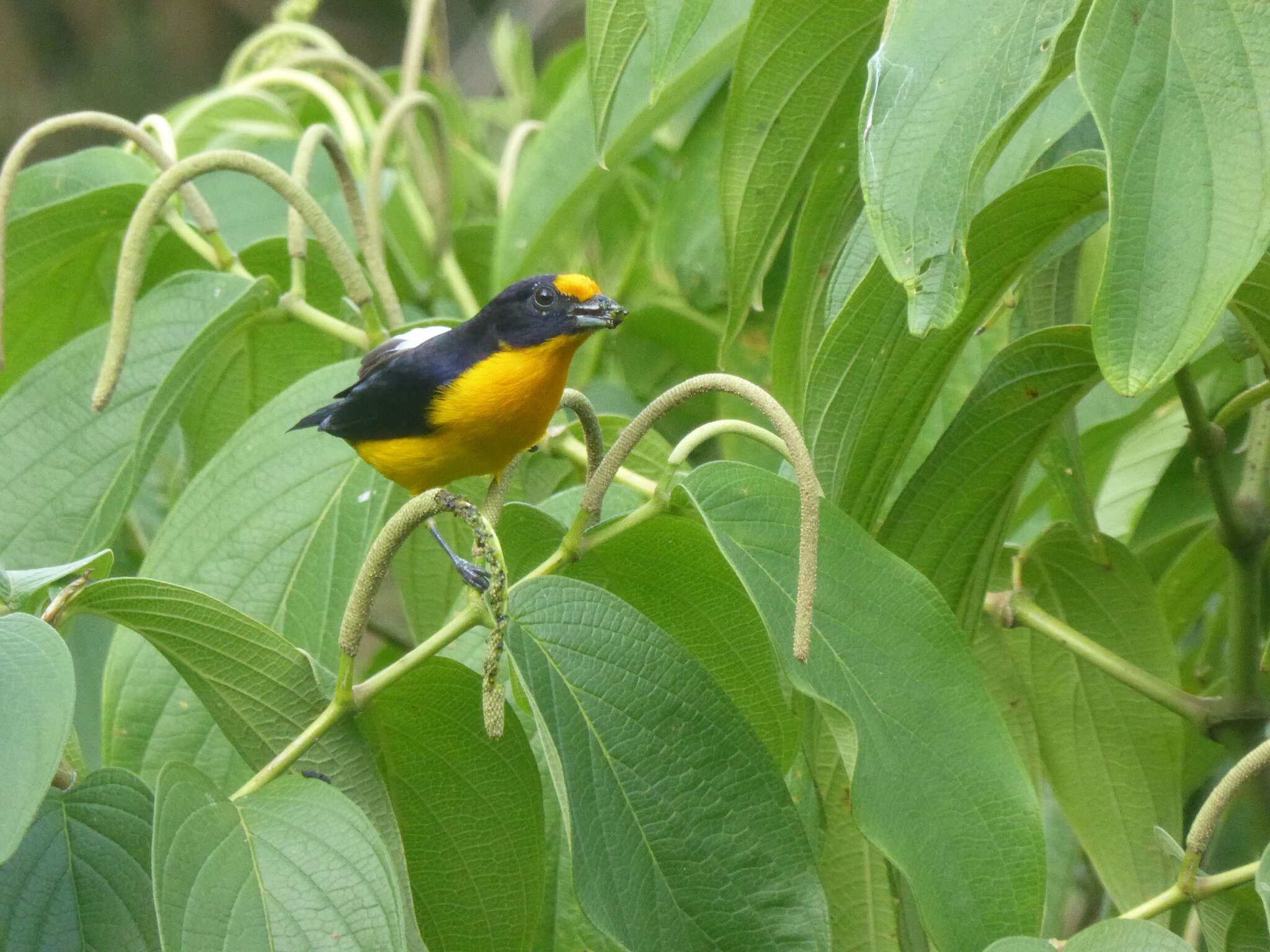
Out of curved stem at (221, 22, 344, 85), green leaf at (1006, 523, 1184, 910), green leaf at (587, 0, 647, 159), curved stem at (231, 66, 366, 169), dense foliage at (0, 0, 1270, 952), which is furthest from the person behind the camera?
curved stem at (221, 22, 344, 85)

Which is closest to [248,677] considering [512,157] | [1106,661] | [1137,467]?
[1106,661]

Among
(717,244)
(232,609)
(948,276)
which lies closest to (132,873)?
(232,609)

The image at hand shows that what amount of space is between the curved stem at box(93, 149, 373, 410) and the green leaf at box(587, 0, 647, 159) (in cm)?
43

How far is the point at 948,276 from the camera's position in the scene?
909 mm

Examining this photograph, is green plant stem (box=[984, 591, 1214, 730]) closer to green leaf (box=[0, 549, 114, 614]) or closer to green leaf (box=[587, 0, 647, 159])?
green leaf (box=[587, 0, 647, 159])

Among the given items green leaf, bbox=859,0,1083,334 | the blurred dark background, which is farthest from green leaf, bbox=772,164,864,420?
the blurred dark background

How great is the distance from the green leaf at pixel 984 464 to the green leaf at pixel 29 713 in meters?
0.70

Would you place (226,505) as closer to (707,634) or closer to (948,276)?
(707,634)

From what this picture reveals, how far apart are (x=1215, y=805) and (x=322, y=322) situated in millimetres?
1060

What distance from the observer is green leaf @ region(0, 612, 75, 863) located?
0.80 m

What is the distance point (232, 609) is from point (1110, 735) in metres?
0.93

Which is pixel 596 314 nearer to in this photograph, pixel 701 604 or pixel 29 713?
pixel 701 604

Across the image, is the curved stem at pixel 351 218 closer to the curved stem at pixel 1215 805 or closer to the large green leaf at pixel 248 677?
the large green leaf at pixel 248 677

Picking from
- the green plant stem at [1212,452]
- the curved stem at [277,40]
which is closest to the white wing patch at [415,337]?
the green plant stem at [1212,452]
